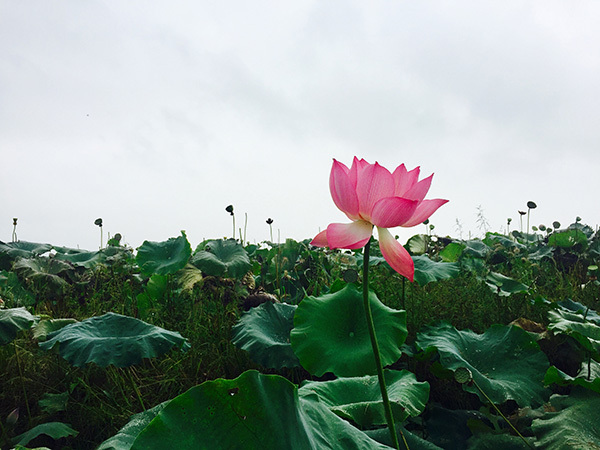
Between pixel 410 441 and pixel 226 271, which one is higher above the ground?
pixel 226 271

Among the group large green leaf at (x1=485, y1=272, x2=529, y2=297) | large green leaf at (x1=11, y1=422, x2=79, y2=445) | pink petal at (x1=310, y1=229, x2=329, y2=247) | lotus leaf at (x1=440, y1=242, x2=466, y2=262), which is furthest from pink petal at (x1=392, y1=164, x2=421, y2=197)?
lotus leaf at (x1=440, y1=242, x2=466, y2=262)

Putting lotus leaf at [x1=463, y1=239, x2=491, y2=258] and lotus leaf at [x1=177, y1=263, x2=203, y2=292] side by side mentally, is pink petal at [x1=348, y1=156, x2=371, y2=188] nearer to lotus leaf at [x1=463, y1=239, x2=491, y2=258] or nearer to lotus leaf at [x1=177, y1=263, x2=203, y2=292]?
lotus leaf at [x1=177, y1=263, x2=203, y2=292]

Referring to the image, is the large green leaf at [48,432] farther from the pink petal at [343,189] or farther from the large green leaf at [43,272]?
the large green leaf at [43,272]

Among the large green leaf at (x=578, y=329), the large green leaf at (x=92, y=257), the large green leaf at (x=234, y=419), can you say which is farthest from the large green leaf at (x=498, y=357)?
the large green leaf at (x=92, y=257)

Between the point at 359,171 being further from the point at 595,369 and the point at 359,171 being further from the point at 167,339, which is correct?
the point at 595,369

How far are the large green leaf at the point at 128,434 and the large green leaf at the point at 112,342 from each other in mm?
312

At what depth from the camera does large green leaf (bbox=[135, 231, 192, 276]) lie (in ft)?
9.32

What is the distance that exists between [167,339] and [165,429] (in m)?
1.00

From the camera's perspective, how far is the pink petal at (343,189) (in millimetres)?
798

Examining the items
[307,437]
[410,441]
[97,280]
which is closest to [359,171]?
[307,437]

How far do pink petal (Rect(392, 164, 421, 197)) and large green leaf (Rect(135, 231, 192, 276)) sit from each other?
2.17m

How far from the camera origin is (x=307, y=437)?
26.2 inches

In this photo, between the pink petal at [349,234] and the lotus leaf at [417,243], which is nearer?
the pink petal at [349,234]

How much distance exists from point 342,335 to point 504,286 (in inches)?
54.7
